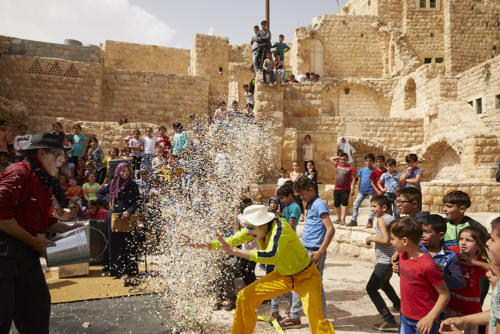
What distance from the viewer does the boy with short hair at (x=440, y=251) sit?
8.45 ft

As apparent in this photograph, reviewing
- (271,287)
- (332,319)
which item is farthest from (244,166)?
(271,287)

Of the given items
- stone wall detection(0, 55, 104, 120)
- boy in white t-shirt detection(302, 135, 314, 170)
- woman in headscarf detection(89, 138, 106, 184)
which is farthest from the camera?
stone wall detection(0, 55, 104, 120)

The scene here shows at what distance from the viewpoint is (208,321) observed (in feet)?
12.2

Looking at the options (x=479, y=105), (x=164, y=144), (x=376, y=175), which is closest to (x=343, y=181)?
(x=376, y=175)

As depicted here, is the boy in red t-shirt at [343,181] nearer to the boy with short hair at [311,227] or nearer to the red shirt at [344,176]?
the red shirt at [344,176]

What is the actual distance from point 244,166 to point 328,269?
414 centimetres

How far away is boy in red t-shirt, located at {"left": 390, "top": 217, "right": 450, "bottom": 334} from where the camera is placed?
235cm

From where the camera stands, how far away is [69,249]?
2785mm

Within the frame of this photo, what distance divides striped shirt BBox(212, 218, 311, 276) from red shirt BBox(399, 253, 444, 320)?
0.78 m

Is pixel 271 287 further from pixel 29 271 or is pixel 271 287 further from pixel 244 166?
pixel 244 166

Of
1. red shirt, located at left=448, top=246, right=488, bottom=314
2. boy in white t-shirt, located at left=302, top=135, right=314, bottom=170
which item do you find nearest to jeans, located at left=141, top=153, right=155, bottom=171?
boy in white t-shirt, located at left=302, top=135, right=314, bottom=170

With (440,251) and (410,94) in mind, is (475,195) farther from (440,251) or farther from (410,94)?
(410,94)

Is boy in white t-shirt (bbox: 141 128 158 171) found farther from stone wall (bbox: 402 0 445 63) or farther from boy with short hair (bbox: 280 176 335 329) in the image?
stone wall (bbox: 402 0 445 63)

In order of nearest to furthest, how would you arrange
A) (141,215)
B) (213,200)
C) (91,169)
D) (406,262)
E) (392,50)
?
1. (406,262)
2. (141,215)
3. (213,200)
4. (91,169)
5. (392,50)
